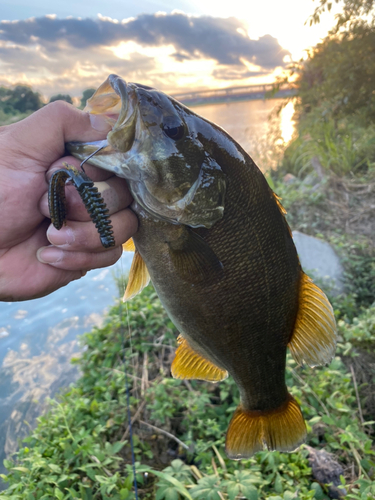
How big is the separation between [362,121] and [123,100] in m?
5.90

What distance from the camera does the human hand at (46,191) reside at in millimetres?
1151

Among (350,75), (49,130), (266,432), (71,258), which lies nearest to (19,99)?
(49,130)

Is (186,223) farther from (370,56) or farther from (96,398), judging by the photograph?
(370,56)

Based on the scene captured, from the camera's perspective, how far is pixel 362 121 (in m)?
5.80

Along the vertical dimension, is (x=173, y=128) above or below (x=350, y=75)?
below

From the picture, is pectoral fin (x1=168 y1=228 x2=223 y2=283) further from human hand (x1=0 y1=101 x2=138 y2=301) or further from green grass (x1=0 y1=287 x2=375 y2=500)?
green grass (x1=0 y1=287 x2=375 y2=500)

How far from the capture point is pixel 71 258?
127cm

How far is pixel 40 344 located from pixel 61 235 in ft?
9.32

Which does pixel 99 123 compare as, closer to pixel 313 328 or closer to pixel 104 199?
pixel 104 199

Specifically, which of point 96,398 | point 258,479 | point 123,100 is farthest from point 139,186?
point 96,398

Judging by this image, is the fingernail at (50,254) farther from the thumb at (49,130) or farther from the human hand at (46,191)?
the thumb at (49,130)

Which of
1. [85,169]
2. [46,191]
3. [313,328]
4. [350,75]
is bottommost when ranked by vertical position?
[313,328]

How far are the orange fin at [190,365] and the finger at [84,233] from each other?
63 cm

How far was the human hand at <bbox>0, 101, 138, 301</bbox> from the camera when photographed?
3.78ft
